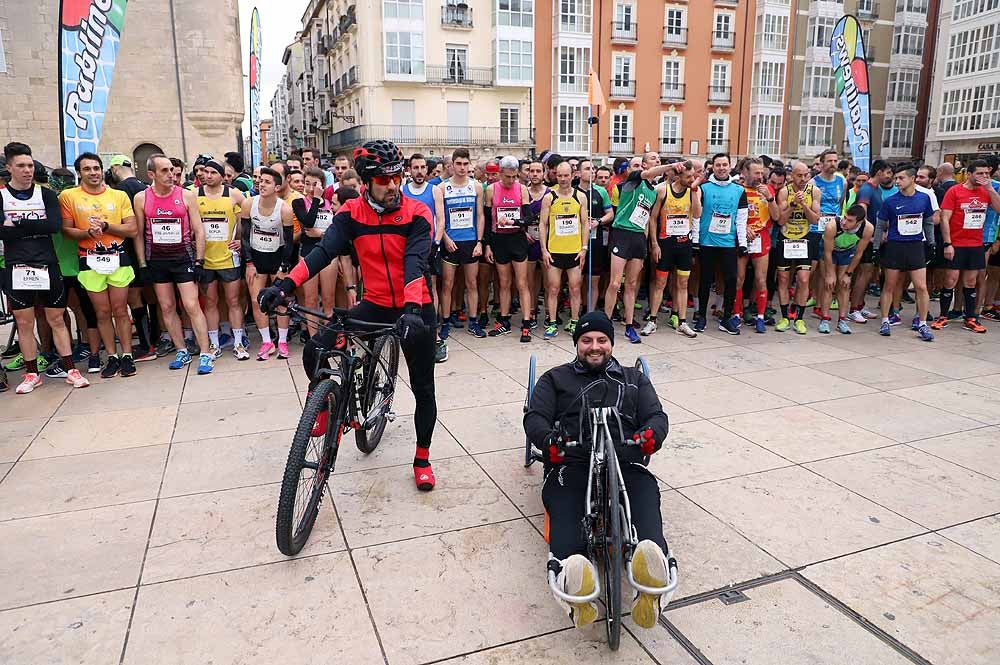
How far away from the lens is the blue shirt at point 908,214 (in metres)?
7.73

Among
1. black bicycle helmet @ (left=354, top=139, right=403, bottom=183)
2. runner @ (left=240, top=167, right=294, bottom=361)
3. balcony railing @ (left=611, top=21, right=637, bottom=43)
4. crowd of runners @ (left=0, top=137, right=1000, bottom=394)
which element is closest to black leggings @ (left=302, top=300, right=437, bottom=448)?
black bicycle helmet @ (left=354, top=139, right=403, bottom=183)

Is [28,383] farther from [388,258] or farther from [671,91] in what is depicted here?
[671,91]

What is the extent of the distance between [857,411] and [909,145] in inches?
1753

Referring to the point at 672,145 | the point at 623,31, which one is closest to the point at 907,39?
the point at 672,145

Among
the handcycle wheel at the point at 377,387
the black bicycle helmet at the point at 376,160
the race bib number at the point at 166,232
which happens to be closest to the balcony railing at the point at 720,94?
the race bib number at the point at 166,232

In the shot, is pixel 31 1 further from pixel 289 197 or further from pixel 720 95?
pixel 720 95

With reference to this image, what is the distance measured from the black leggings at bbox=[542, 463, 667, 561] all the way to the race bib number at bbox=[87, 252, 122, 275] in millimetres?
5015

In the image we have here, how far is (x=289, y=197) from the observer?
6.84m

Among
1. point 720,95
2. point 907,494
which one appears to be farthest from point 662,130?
point 907,494

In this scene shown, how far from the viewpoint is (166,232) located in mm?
6324

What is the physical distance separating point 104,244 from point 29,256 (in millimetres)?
597

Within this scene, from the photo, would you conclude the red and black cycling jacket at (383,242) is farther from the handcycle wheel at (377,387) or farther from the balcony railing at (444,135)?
the balcony railing at (444,135)

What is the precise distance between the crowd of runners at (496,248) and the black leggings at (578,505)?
3.69 meters

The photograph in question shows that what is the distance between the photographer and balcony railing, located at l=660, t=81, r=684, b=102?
36719 millimetres
